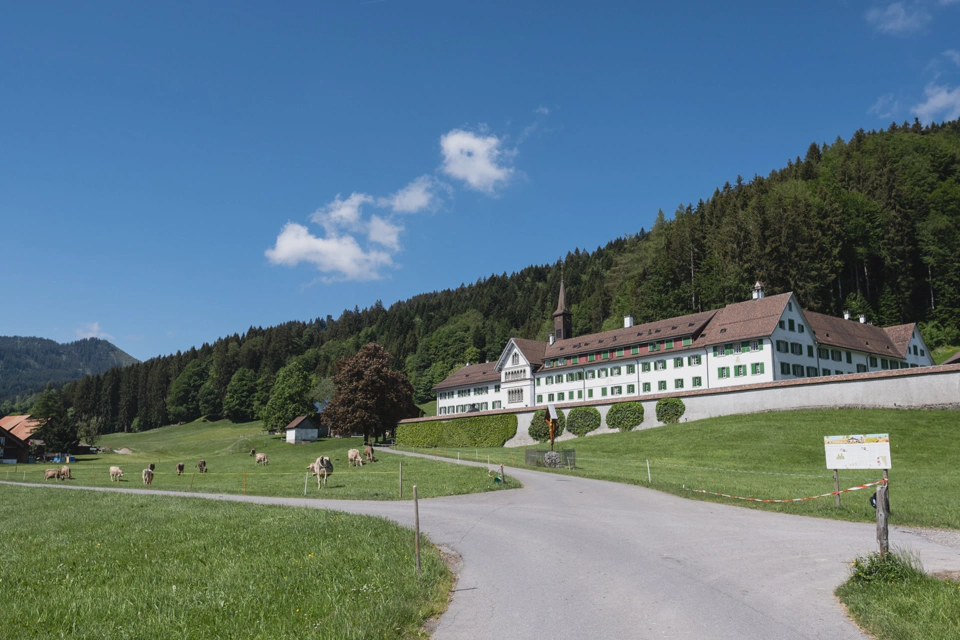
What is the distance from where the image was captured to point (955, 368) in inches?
1732

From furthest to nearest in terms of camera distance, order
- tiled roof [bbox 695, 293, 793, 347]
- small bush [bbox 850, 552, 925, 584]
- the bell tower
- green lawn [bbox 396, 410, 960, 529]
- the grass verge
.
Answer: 1. the bell tower
2. tiled roof [bbox 695, 293, 793, 347]
3. green lawn [bbox 396, 410, 960, 529]
4. small bush [bbox 850, 552, 925, 584]
5. the grass verge

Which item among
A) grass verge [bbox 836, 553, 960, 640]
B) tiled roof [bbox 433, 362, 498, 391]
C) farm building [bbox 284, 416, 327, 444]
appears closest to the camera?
grass verge [bbox 836, 553, 960, 640]

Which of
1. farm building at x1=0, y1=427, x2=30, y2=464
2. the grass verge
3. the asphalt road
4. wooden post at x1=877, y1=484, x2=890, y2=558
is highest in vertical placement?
wooden post at x1=877, y1=484, x2=890, y2=558

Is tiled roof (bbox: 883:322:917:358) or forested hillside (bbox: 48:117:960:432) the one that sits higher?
forested hillside (bbox: 48:117:960:432)

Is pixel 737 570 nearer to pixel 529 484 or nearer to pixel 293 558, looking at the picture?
pixel 293 558

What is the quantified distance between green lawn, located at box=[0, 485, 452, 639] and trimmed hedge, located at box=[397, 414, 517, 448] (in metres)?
48.7

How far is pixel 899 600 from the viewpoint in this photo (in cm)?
884

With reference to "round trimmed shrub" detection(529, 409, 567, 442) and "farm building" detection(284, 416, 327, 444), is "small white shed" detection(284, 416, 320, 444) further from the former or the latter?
"round trimmed shrub" detection(529, 409, 567, 442)

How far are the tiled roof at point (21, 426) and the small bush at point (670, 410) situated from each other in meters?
90.0

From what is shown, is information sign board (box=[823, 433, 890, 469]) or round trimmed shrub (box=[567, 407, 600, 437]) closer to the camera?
information sign board (box=[823, 433, 890, 469])

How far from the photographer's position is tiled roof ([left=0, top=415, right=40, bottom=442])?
328ft

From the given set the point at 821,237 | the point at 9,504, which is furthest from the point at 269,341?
the point at 9,504

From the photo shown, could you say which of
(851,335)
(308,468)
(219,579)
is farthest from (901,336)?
(219,579)

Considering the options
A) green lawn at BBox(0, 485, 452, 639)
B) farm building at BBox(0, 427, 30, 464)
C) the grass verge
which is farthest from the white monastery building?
farm building at BBox(0, 427, 30, 464)
